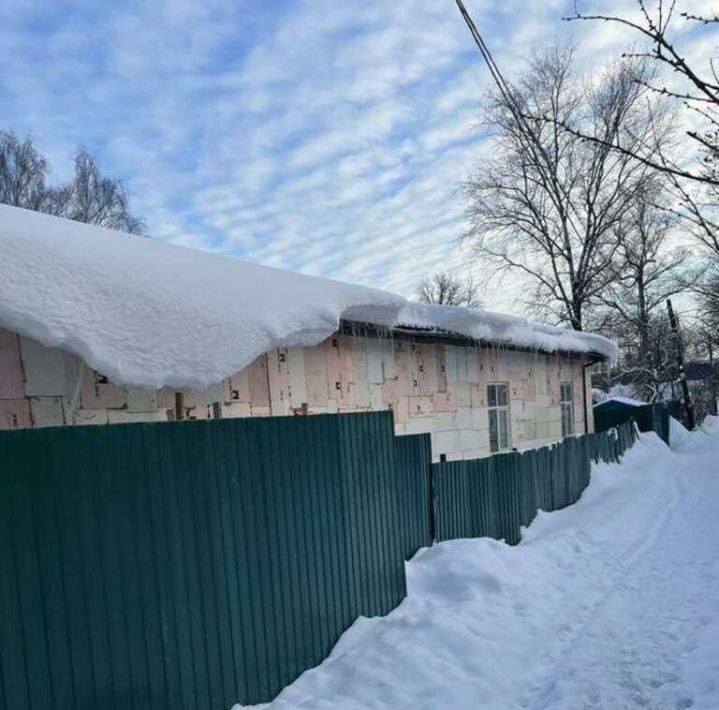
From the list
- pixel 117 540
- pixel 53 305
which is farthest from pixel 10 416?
pixel 117 540

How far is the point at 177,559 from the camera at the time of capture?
3.12m

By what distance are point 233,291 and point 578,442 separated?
25.2ft

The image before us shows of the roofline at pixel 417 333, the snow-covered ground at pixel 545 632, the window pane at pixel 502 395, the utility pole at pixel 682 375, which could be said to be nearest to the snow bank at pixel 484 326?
the roofline at pixel 417 333

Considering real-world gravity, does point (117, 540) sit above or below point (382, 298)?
below

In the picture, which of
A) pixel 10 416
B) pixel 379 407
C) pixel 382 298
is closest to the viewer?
pixel 10 416

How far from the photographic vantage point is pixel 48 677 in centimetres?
247

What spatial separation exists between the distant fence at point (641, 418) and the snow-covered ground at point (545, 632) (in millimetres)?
11127

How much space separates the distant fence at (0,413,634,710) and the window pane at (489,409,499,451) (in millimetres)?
5655

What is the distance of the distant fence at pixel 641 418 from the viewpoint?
17.9 meters

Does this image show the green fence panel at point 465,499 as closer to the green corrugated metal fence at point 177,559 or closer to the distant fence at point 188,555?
the distant fence at point 188,555

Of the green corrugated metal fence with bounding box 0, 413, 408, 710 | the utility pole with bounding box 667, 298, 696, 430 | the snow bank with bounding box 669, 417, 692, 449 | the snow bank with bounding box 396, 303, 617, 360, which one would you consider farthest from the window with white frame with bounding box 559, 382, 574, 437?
the utility pole with bounding box 667, 298, 696, 430

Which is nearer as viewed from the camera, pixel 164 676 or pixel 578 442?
pixel 164 676

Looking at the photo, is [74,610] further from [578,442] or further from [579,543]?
[578,442]

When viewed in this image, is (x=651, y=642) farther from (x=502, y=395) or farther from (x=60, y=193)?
(x=60, y=193)
